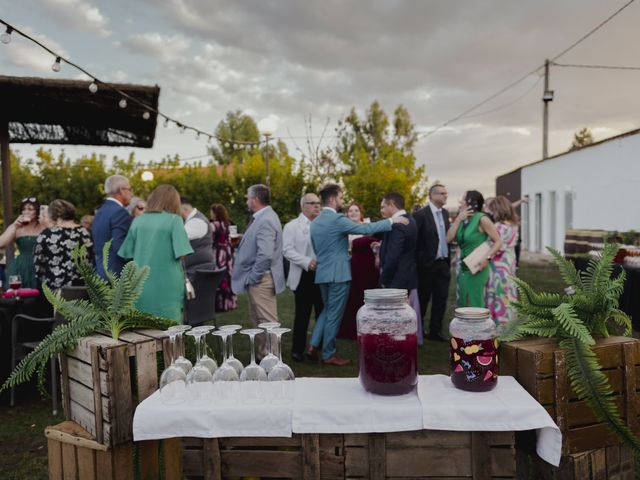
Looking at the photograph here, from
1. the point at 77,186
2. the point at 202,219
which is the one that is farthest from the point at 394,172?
the point at 202,219

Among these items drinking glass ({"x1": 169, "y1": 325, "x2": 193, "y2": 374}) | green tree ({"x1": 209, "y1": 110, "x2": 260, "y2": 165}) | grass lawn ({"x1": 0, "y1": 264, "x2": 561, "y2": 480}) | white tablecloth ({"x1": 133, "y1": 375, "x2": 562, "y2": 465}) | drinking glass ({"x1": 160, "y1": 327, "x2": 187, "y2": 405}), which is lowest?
grass lawn ({"x1": 0, "y1": 264, "x2": 561, "y2": 480})

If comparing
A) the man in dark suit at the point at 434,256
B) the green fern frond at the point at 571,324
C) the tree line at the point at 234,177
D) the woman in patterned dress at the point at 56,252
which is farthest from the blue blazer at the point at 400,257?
the tree line at the point at 234,177

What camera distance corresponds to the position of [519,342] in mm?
2234

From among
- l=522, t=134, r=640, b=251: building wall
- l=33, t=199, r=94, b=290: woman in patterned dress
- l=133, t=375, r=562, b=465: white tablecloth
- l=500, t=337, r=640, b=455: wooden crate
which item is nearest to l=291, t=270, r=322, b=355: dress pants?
l=33, t=199, r=94, b=290: woman in patterned dress

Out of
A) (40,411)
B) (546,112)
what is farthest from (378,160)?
(40,411)

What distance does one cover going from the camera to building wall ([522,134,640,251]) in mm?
14016

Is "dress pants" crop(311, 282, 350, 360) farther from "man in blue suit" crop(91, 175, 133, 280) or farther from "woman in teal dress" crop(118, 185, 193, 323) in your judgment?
"man in blue suit" crop(91, 175, 133, 280)

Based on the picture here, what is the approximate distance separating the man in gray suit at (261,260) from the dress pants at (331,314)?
514 millimetres

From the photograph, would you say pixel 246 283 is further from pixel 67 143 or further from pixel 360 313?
pixel 67 143

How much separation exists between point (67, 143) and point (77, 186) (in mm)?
20775

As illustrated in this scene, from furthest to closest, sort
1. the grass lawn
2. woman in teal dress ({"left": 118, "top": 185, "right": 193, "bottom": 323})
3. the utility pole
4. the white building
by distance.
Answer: the utility pole, the white building, woman in teal dress ({"left": 118, "top": 185, "right": 193, "bottom": 323}), the grass lawn

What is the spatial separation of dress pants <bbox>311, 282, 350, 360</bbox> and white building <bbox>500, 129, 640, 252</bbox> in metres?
11.4

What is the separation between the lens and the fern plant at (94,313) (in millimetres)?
2229

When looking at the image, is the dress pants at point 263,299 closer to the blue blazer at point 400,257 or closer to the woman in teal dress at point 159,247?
the woman in teal dress at point 159,247
